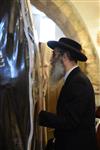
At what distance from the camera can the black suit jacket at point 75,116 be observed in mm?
1704

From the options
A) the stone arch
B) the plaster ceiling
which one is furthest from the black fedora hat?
the plaster ceiling

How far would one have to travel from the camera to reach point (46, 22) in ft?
24.3

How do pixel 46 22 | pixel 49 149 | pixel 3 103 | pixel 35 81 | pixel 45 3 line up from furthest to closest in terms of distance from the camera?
1. pixel 46 22
2. pixel 45 3
3. pixel 49 149
4. pixel 35 81
5. pixel 3 103

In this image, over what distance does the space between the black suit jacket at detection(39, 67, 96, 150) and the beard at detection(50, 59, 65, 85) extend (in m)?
0.05

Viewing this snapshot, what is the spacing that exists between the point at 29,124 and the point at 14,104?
→ 0.11m

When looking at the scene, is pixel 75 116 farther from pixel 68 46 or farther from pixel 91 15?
pixel 91 15

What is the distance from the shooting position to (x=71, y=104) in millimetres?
1708

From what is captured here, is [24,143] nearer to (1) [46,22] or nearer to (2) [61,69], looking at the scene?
(2) [61,69]

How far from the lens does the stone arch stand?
3884 millimetres

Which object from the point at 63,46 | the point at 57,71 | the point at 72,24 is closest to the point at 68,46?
the point at 63,46

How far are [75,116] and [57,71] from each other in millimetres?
287

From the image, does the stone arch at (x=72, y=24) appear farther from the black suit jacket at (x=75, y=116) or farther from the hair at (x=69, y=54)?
the black suit jacket at (x=75, y=116)

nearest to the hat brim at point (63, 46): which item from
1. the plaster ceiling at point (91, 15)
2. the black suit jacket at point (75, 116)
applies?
the black suit jacket at point (75, 116)

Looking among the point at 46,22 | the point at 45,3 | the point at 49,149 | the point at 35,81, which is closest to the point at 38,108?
the point at 35,81
